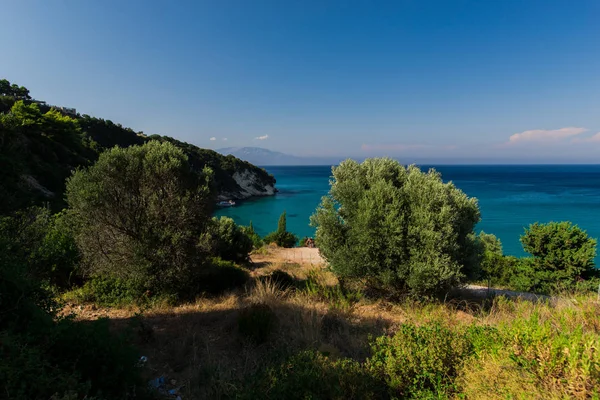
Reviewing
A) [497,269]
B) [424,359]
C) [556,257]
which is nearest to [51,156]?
[424,359]

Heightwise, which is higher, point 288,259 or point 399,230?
point 399,230

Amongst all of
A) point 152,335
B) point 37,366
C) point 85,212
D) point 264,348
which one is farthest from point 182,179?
point 37,366

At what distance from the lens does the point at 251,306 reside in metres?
5.70

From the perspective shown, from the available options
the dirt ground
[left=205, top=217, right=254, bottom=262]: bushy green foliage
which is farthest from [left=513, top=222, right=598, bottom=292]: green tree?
[left=205, top=217, right=254, bottom=262]: bushy green foliage

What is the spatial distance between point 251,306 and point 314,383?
294cm

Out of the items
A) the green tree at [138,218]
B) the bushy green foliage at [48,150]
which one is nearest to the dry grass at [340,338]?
the green tree at [138,218]

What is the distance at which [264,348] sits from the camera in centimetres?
465

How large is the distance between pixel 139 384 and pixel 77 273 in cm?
675

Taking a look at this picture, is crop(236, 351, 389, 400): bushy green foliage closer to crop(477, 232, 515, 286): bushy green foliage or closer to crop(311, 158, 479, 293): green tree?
crop(311, 158, 479, 293): green tree

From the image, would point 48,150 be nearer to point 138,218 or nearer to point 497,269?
point 138,218

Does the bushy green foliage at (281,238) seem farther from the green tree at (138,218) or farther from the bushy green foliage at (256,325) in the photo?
the bushy green foliage at (256,325)

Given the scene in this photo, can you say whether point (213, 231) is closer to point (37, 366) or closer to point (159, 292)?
point (159, 292)

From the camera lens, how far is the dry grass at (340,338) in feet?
8.70

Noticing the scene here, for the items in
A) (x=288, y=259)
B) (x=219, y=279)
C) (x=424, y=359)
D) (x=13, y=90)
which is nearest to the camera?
(x=424, y=359)
